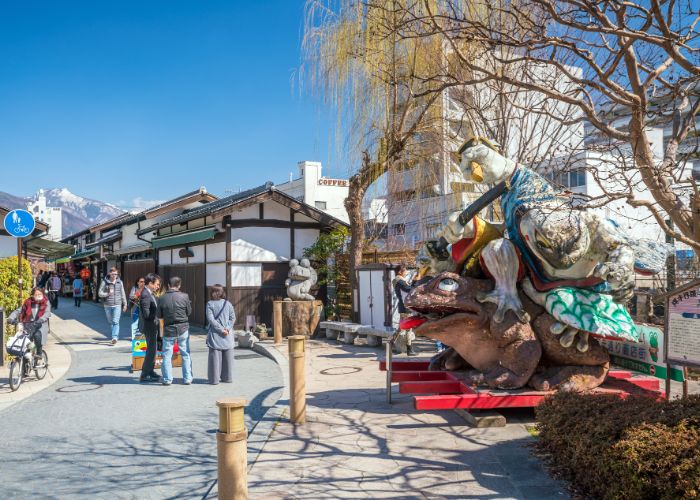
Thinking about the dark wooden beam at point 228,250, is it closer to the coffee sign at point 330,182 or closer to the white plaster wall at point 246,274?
the white plaster wall at point 246,274

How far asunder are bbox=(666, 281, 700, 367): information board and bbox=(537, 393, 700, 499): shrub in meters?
0.94

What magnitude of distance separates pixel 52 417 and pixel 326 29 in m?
10.5

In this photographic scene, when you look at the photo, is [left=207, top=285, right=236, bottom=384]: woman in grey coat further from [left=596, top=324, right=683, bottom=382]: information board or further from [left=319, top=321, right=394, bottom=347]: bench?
[left=596, top=324, right=683, bottom=382]: information board

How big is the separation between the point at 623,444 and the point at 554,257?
9.34 ft

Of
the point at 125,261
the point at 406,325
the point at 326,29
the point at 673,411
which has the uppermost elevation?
the point at 326,29

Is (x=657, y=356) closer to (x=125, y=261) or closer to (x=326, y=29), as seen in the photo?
(x=326, y=29)

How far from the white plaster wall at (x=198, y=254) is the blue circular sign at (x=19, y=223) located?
7.39m

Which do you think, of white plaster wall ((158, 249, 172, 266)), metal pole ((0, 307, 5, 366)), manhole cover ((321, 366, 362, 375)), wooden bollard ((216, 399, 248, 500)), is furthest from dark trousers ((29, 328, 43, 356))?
white plaster wall ((158, 249, 172, 266))

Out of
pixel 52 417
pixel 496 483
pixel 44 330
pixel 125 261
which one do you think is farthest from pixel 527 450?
pixel 125 261

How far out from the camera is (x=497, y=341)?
22.7 feet

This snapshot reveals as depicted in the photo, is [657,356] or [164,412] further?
[164,412]

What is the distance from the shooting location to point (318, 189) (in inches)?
1788

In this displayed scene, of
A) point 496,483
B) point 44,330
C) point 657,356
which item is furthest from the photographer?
point 44,330

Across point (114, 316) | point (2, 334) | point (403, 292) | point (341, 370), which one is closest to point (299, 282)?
point (403, 292)
